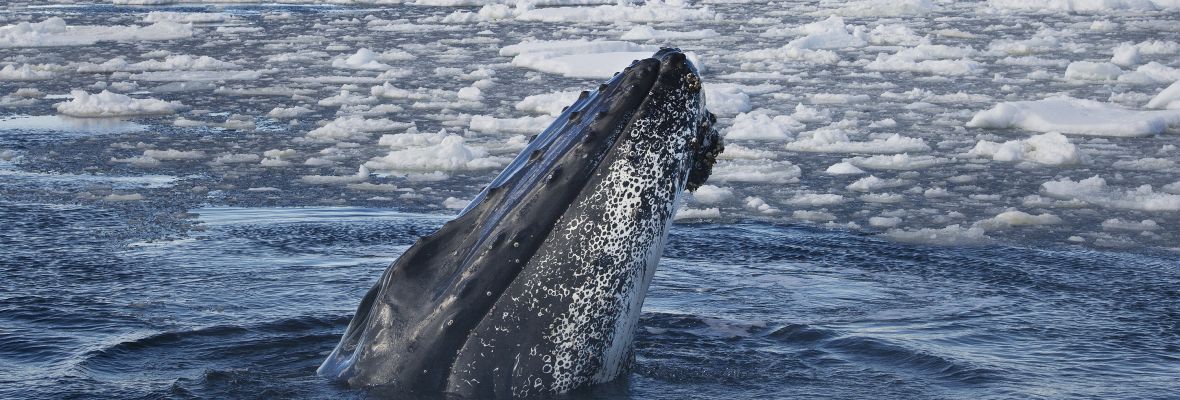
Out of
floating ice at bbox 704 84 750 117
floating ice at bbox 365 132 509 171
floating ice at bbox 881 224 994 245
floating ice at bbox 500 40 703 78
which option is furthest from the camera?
floating ice at bbox 500 40 703 78

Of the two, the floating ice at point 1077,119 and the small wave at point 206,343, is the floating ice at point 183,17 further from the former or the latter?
the small wave at point 206,343

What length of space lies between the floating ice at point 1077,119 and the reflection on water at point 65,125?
8971 millimetres

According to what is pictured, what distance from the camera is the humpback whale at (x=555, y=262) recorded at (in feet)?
13.8

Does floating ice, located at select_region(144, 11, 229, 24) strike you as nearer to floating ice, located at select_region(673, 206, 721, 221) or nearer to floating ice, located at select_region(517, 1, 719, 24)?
floating ice, located at select_region(517, 1, 719, 24)

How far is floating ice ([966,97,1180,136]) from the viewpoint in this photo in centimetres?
1383

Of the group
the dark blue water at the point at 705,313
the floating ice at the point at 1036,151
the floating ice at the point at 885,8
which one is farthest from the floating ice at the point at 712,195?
the floating ice at the point at 885,8

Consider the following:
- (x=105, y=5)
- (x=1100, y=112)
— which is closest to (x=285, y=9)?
(x=105, y=5)

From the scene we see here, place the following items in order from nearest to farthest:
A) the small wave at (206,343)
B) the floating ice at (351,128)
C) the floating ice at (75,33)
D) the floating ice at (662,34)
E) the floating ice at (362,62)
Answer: the small wave at (206,343), the floating ice at (351,128), the floating ice at (362,62), the floating ice at (75,33), the floating ice at (662,34)

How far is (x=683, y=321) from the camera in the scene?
6.14 m

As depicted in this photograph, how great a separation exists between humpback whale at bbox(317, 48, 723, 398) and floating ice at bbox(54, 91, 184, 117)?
42.3 feet

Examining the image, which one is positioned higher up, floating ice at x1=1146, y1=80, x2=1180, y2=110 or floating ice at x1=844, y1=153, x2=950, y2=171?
floating ice at x1=1146, y1=80, x2=1180, y2=110

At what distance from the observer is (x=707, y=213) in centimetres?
938

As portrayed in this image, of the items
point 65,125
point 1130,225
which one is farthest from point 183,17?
point 1130,225

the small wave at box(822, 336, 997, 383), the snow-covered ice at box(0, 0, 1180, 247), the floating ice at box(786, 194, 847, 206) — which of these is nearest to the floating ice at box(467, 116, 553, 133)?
the snow-covered ice at box(0, 0, 1180, 247)
